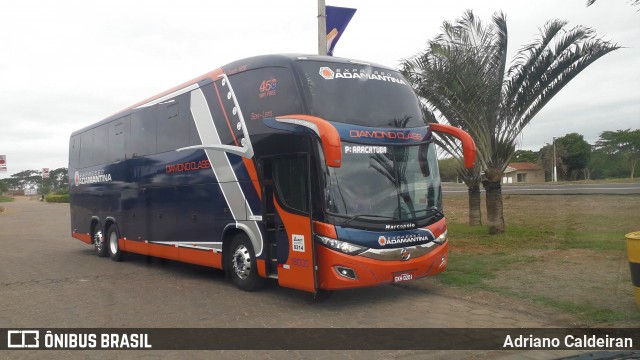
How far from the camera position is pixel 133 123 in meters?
12.9

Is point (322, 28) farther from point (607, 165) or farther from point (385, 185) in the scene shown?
point (607, 165)

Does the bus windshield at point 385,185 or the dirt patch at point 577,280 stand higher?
the bus windshield at point 385,185

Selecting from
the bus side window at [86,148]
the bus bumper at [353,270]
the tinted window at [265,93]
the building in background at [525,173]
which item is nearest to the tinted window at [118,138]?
the bus side window at [86,148]

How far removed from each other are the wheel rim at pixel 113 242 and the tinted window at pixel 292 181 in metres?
7.55

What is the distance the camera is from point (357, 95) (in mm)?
8336

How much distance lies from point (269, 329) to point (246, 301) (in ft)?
5.75

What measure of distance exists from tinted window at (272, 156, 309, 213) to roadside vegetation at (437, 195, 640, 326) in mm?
A: 3163

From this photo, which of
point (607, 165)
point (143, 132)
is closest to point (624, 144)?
point (607, 165)

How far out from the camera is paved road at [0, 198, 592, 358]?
7152mm

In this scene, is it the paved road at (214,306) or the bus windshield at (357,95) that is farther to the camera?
the bus windshield at (357,95)

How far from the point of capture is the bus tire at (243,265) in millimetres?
9023

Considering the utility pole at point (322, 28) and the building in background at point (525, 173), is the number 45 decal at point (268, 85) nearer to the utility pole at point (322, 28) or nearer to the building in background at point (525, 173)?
the utility pole at point (322, 28)

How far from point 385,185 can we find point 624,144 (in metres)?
49.0

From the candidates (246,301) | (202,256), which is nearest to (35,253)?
(202,256)
